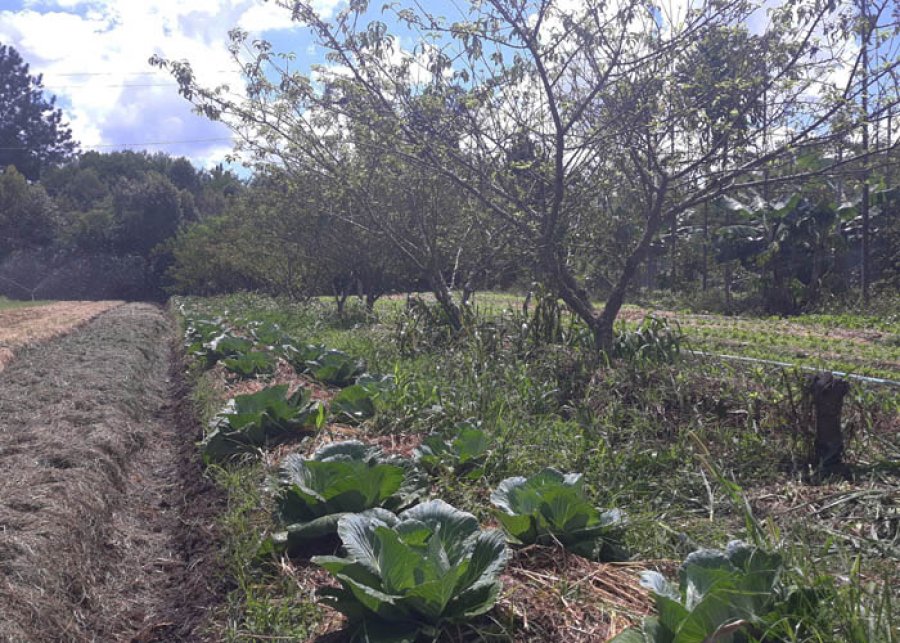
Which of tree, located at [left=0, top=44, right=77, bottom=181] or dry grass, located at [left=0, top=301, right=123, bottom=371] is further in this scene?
tree, located at [left=0, top=44, right=77, bottom=181]

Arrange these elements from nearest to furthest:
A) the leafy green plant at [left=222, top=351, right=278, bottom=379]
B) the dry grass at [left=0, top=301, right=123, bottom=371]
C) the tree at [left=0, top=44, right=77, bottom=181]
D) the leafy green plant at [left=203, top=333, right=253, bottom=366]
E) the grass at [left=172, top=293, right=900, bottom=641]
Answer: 1. the grass at [left=172, top=293, right=900, bottom=641]
2. the leafy green plant at [left=222, top=351, right=278, bottom=379]
3. the leafy green plant at [left=203, top=333, right=253, bottom=366]
4. the dry grass at [left=0, top=301, right=123, bottom=371]
5. the tree at [left=0, top=44, right=77, bottom=181]

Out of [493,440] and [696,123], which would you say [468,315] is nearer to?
[696,123]

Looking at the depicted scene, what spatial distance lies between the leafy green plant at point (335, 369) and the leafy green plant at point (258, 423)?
5.67 feet

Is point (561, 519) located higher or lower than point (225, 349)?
lower

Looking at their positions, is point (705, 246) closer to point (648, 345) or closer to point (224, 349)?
point (648, 345)

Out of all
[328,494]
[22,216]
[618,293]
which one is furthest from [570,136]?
[22,216]

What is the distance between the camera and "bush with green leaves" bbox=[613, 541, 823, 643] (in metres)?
1.97

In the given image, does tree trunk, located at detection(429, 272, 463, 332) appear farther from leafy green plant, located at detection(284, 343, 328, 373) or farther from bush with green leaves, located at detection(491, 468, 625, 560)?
bush with green leaves, located at detection(491, 468, 625, 560)

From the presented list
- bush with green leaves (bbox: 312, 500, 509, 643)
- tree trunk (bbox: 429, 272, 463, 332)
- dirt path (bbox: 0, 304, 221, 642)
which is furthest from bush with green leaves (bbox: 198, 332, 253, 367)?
bush with green leaves (bbox: 312, 500, 509, 643)

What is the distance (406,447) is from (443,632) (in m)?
2.36

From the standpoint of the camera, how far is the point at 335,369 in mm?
6953

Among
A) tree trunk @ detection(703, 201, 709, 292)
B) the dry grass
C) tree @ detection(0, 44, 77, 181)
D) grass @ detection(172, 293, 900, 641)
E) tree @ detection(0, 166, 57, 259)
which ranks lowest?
grass @ detection(172, 293, 900, 641)

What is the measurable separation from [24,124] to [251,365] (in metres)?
63.7

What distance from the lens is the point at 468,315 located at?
8344 millimetres
